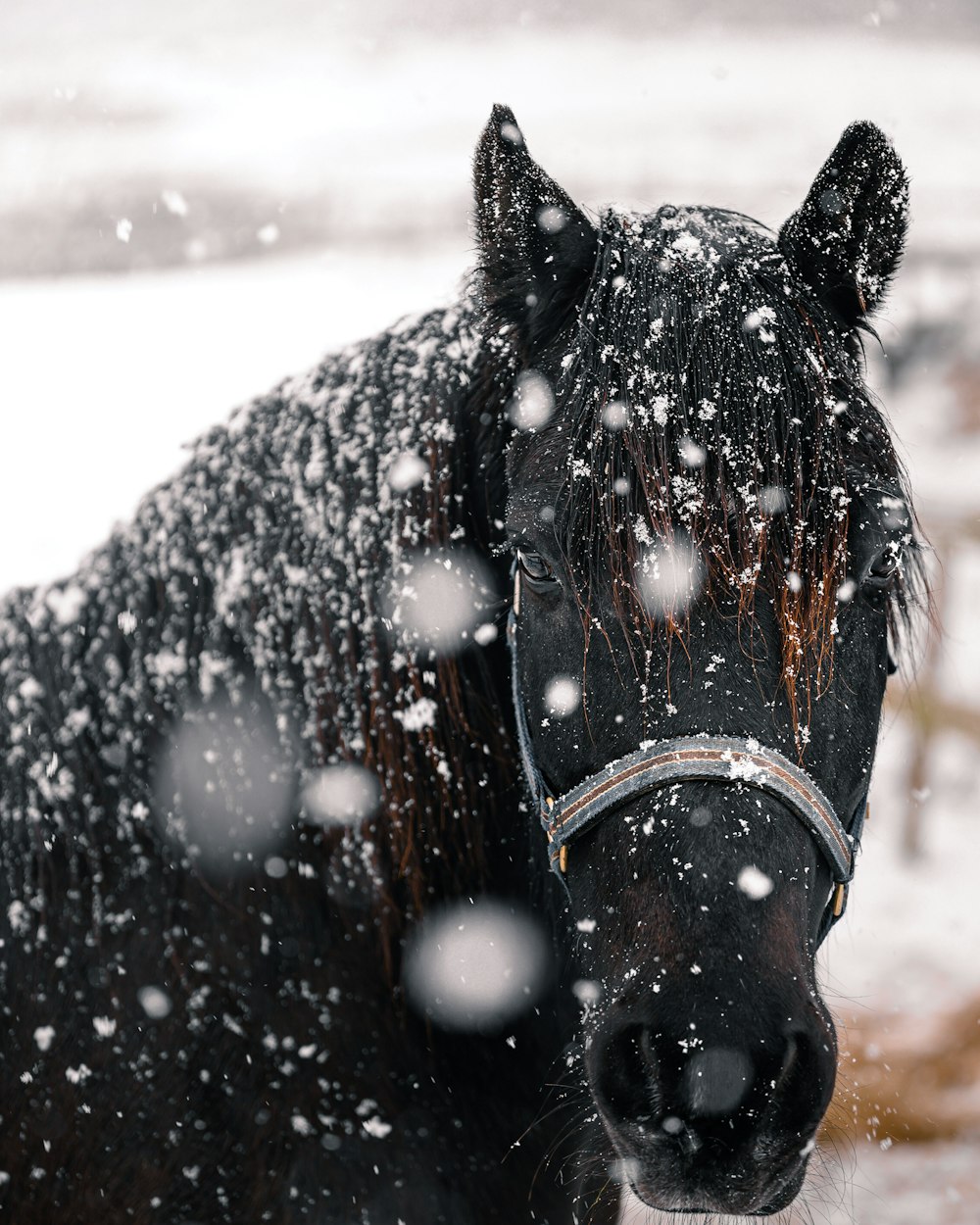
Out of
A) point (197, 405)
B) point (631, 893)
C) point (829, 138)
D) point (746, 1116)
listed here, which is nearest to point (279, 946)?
point (631, 893)

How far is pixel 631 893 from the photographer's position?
1.37 m

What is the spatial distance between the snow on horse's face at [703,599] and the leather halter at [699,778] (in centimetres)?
2

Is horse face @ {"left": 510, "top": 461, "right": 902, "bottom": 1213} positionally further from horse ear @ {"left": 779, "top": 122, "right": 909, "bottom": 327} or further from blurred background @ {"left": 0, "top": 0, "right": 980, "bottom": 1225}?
blurred background @ {"left": 0, "top": 0, "right": 980, "bottom": 1225}

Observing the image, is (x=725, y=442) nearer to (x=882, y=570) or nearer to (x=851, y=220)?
(x=882, y=570)

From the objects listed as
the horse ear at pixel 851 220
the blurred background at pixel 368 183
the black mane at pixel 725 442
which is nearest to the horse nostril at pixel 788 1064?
the black mane at pixel 725 442

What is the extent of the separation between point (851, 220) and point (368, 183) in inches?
551

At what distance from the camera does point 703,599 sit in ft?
4.64

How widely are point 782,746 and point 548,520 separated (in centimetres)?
53

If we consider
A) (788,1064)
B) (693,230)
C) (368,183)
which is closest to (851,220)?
(693,230)

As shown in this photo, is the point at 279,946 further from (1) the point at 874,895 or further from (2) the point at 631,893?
(1) the point at 874,895

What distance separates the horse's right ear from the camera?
1.63m

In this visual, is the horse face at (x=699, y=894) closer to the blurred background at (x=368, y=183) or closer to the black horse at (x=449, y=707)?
the black horse at (x=449, y=707)

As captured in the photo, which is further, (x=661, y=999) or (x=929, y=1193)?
(x=929, y=1193)

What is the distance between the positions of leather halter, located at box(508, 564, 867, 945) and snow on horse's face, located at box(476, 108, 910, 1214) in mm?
18
